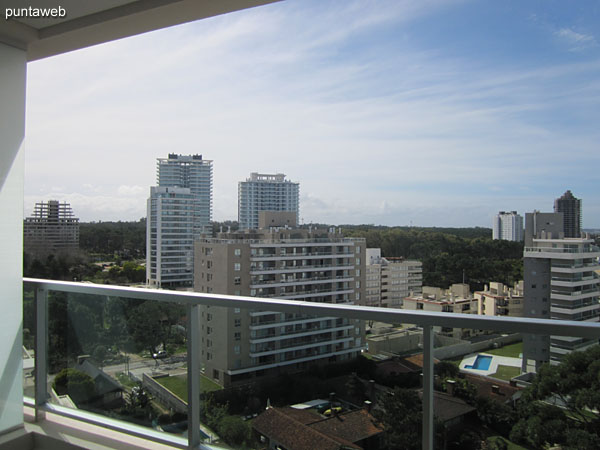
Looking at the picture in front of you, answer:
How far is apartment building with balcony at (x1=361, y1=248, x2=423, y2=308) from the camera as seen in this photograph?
15.8 metres

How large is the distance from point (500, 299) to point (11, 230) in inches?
505

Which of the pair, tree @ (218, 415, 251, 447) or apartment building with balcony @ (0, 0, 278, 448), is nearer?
tree @ (218, 415, 251, 447)

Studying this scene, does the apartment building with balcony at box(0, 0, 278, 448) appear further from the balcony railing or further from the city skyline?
the city skyline

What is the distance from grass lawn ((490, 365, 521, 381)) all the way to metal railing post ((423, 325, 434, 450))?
0.21 metres

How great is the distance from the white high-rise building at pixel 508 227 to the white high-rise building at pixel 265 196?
33.4ft

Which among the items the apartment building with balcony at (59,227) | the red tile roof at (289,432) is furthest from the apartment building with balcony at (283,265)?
the red tile roof at (289,432)

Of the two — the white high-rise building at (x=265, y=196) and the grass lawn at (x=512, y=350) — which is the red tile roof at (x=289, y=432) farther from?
the white high-rise building at (x=265, y=196)

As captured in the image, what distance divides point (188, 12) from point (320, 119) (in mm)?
28870

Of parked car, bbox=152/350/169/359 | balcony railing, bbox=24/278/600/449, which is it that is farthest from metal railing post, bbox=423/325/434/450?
parked car, bbox=152/350/169/359

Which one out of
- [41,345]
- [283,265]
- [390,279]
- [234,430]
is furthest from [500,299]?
[41,345]

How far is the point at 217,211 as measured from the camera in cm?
2083

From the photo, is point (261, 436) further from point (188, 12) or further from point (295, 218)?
point (295, 218)

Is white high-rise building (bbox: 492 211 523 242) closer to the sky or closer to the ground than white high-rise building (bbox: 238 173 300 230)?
closer to the ground

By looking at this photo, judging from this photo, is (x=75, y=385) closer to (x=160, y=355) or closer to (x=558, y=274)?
(x=160, y=355)
